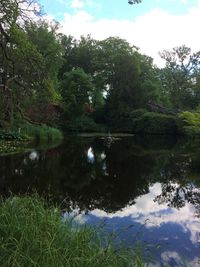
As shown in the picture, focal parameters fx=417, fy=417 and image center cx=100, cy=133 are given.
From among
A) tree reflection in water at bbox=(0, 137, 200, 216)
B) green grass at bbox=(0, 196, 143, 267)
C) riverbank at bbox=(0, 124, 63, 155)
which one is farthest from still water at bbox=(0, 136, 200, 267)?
riverbank at bbox=(0, 124, 63, 155)

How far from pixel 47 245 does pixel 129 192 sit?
6.84m

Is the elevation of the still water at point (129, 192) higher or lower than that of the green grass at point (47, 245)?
lower

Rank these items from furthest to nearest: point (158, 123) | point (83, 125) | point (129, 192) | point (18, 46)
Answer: point (83, 125)
point (158, 123)
point (129, 192)
point (18, 46)

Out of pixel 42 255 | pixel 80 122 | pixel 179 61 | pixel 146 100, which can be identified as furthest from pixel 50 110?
pixel 42 255

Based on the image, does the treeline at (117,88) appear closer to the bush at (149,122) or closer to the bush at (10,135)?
the bush at (149,122)

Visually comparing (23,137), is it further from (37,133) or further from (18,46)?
(18,46)

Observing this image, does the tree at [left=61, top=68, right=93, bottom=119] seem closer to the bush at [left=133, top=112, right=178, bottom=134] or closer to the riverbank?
the bush at [left=133, top=112, right=178, bottom=134]

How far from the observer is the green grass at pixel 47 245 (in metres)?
4.38

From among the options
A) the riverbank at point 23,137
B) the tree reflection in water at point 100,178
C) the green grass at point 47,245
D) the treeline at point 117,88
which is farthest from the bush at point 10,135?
the green grass at point 47,245

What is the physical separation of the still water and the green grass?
0.73 meters

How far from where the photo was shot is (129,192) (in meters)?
11.2

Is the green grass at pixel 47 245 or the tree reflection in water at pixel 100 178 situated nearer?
the green grass at pixel 47 245

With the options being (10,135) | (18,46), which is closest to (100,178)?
(18,46)

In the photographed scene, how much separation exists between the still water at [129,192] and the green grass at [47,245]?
0.73 metres
